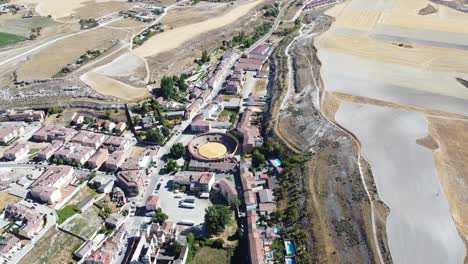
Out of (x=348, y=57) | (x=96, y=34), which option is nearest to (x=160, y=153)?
(x=348, y=57)

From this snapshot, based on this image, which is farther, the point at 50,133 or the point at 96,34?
the point at 96,34

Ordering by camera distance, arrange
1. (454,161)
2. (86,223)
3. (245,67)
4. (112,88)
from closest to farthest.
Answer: (86,223) → (454,161) → (112,88) → (245,67)

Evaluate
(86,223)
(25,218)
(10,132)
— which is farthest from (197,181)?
(10,132)

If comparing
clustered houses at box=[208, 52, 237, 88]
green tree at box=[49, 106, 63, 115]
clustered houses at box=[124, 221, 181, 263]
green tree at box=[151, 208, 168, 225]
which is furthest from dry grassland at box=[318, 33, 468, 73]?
clustered houses at box=[124, 221, 181, 263]

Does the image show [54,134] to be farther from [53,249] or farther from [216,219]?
[216,219]

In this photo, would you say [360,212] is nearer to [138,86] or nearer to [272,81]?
[272,81]

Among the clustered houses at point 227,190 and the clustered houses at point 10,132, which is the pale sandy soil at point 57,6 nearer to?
the clustered houses at point 10,132

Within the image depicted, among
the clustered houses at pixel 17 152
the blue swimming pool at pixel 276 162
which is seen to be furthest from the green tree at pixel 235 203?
the clustered houses at pixel 17 152
